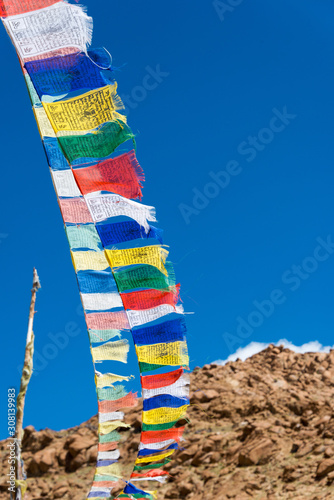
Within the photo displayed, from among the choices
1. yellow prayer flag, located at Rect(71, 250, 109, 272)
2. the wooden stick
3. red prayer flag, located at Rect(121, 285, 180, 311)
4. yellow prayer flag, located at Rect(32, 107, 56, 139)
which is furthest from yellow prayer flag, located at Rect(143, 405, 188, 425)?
yellow prayer flag, located at Rect(32, 107, 56, 139)

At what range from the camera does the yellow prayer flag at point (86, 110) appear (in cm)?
778

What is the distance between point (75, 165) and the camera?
8.32 meters

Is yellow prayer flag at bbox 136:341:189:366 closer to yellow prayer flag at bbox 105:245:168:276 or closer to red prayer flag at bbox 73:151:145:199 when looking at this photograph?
yellow prayer flag at bbox 105:245:168:276

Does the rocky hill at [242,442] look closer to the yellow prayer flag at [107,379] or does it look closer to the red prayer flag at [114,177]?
the yellow prayer flag at [107,379]

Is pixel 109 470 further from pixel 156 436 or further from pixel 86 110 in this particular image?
pixel 86 110

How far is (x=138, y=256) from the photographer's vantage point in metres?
9.55

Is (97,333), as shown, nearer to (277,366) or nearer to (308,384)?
(308,384)

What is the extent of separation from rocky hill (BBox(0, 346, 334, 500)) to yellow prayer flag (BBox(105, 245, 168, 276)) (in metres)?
10.5

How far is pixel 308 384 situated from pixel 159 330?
21.6 m

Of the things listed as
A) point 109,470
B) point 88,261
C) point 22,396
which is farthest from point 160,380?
point 22,396

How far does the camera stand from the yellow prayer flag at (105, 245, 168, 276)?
940cm

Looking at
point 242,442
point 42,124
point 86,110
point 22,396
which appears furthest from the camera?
point 242,442

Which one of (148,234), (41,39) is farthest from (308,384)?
(41,39)

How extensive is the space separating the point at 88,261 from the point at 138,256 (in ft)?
3.92
